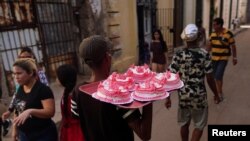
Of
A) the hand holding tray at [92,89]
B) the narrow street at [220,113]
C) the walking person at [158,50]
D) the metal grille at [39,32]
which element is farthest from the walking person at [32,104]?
the walking person at [158,50]

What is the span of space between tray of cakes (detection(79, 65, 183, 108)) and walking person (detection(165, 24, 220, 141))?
1.20 m

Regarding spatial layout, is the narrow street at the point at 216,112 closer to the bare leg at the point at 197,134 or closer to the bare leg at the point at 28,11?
the bare leg at the point at 197,134

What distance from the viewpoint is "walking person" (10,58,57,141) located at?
256 centimetres

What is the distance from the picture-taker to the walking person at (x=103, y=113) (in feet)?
5.53

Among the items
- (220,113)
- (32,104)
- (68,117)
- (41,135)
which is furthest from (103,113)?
(220,113)

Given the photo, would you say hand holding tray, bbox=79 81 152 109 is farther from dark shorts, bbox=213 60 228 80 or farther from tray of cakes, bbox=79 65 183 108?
dark shorts, bbox=213 60 228 80

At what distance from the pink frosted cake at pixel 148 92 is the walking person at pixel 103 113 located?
0.07 m

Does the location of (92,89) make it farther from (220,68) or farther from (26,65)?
(220,68)

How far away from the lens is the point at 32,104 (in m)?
2.55

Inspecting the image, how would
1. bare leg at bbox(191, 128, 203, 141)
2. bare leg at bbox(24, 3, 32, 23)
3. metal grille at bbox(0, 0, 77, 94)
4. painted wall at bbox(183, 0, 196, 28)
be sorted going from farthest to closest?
painted wall at bbox(183, 0, 196, 28) < bare leg at bbox(24, 3, 32, 23) < metal grille at bbox(0, 0, 77, 94) < bare leg at bbox(191, 128, 203, 141)

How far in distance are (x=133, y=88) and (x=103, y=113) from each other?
28cm

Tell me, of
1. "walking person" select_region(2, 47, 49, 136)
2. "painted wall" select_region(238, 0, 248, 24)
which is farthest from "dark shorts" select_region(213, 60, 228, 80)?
"painted wall" select_region(238, 0, 248, 24)

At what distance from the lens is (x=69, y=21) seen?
729 cm

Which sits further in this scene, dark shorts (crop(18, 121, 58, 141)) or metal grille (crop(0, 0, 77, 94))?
metal grille (crop(0, 0, 77, 94))
